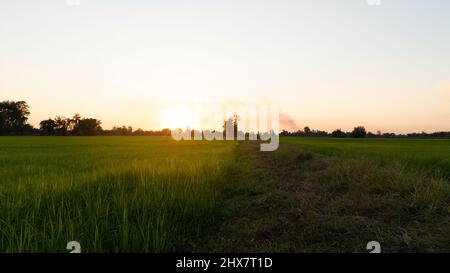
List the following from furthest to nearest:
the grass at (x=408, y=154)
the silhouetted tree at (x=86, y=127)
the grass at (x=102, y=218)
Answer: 1. the silhouetted tree at (x=86, y=127)
2. the grass at (x=408, y=154)
3. the grass at (x=102, y=218)

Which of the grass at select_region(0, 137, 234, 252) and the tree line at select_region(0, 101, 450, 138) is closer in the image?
the grass at select_region(0, 137, 234, 252)

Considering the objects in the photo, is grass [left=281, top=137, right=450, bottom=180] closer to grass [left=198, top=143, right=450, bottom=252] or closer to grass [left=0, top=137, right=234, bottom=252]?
grass [left=198, top=143, right=450, bottom=252]

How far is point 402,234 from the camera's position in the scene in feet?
12.6

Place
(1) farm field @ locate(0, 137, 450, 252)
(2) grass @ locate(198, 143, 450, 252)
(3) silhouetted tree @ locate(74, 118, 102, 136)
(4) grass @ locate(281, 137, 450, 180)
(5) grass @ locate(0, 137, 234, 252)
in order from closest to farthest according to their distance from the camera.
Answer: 1. (5) grass @ locate(0, 137, 234, 252)
2. (1) farm field @ locate(0, 137, 450, 252)
3. (2) grass @ locate(198, 143, 450, 252)
4. (4) grass @ locate(281, 137, 450, 180)
5. (3) silhouetted tree @ locate(74, 118, 102, 136)

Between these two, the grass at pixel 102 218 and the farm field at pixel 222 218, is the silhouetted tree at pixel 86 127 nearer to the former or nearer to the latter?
the farm field at pixel 222 218

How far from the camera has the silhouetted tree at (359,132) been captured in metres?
88.4

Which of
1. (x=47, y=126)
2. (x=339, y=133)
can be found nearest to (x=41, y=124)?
(x=47, y=126)

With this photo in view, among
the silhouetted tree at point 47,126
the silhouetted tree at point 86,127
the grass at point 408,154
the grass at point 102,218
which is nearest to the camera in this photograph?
the grass at point 102,218

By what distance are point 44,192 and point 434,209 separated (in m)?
6.30

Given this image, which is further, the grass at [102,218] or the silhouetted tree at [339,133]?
the silhouetted tree at [339,133]

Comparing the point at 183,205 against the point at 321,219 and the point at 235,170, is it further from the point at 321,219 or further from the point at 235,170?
the point at 235,170

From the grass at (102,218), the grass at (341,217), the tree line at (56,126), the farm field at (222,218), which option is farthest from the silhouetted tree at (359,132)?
the grass at (102,218)

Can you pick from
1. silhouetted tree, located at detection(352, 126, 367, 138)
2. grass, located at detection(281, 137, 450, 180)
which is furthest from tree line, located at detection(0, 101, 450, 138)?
grass, located at detection(281, 137, 450, 180)

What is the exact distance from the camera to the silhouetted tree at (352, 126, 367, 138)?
290 ft
